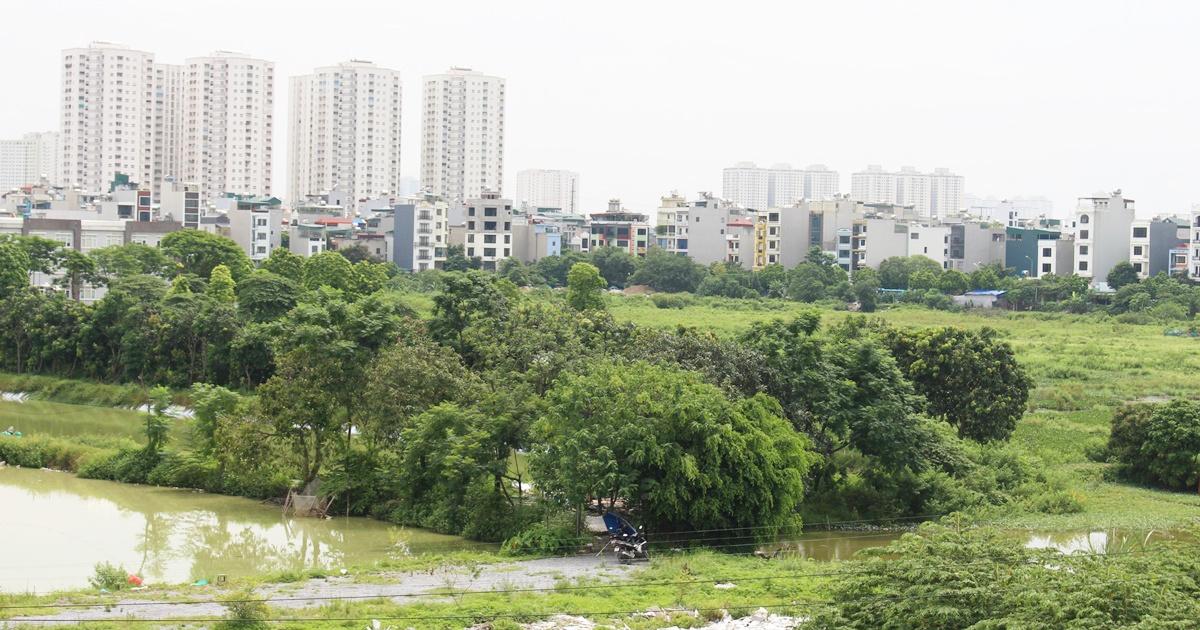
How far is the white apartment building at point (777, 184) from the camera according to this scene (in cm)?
12569

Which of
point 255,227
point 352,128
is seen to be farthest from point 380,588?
point 352,128

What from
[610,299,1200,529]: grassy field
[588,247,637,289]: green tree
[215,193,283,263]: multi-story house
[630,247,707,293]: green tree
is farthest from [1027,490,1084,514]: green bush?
[588,247,637,289]: green tree

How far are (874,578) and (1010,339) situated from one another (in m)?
28.9

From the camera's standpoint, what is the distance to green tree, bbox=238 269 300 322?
31281 millimetres

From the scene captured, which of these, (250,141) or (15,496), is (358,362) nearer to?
(15,496)

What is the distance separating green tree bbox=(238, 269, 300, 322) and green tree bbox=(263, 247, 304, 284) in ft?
33.8

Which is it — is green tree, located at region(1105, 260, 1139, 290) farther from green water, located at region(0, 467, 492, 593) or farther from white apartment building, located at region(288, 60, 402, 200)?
white apartment building, located at region(288, 60, 402, 200)

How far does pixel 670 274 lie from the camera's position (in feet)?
189

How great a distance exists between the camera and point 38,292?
107ft

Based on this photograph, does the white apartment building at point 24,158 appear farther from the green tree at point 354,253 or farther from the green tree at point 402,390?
the green tree at point 402,390

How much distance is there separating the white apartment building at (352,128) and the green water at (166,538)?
74.5 m

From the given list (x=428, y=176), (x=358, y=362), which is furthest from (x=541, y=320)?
(x=428, y=176)

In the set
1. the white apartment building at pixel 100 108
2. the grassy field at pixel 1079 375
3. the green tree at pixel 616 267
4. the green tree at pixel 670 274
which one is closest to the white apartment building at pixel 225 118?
the white apartment building at pixel 100 108

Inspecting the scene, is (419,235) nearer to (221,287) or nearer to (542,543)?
(221,287)
